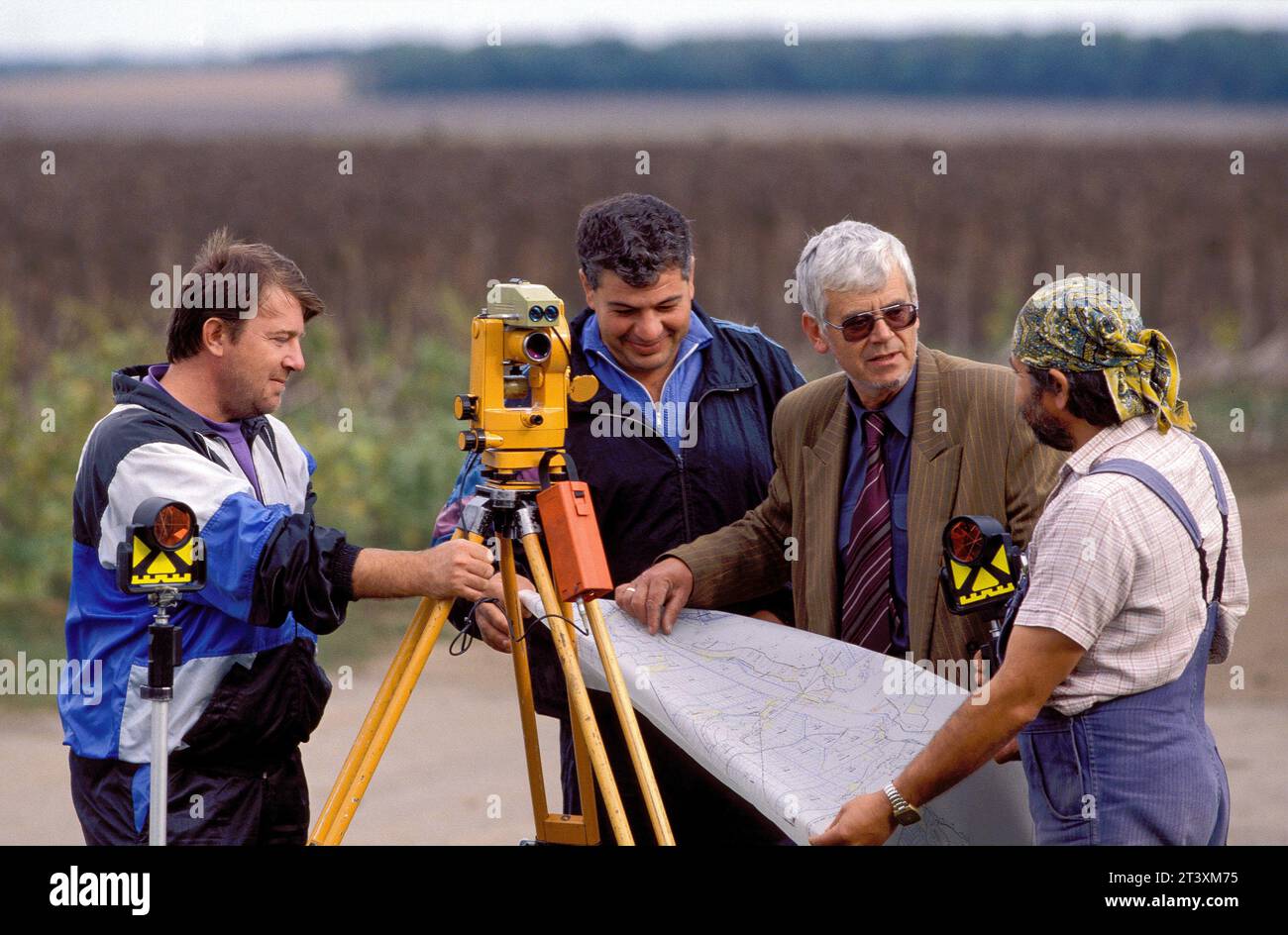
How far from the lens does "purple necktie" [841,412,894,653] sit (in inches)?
153

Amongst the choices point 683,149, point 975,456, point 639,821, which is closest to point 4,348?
point 639,821

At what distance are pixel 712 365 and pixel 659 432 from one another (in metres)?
0.26

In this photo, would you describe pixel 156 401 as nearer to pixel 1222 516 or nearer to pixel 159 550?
pixel 159 550

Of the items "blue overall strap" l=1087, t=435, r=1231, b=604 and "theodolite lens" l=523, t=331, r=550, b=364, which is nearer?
"blue overall strap" l=1087, t=435, r=1231, b=604

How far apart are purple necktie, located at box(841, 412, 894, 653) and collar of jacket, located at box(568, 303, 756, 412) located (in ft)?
1.86

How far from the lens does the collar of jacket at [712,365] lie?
4367 millimetres

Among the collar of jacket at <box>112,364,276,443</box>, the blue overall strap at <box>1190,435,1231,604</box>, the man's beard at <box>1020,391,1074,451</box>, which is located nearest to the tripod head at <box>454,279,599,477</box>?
the collar of jacket at <box>112,364,276,443</box>

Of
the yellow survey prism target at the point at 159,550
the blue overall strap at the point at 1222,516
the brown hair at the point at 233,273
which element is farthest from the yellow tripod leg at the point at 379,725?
the blue overall strap at the point at 1222,516

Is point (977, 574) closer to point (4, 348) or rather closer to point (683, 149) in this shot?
point (4, 348)

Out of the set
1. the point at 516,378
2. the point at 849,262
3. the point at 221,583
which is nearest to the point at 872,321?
the point at 849,262

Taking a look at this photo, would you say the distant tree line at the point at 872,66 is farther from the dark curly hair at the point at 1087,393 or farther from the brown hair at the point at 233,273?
the dark curly hair at the point at 1087,393

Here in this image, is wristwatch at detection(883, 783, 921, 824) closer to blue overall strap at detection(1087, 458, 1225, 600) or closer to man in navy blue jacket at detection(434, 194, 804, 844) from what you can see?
blue overall strap at detection(1087, 458, 1225, 600)

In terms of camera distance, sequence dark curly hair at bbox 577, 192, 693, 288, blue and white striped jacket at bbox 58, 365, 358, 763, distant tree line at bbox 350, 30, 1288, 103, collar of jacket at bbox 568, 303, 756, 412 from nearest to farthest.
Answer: blue and white striped jacket at bbox 58, 365, 358, 763 < dark curly hair at bbox 577, 192, 693, 288 < collar of jacket at bbox 568, 303, 756, 412 < distant tree line at bbox 350, 30, 1288, 103

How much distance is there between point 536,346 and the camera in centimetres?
349
